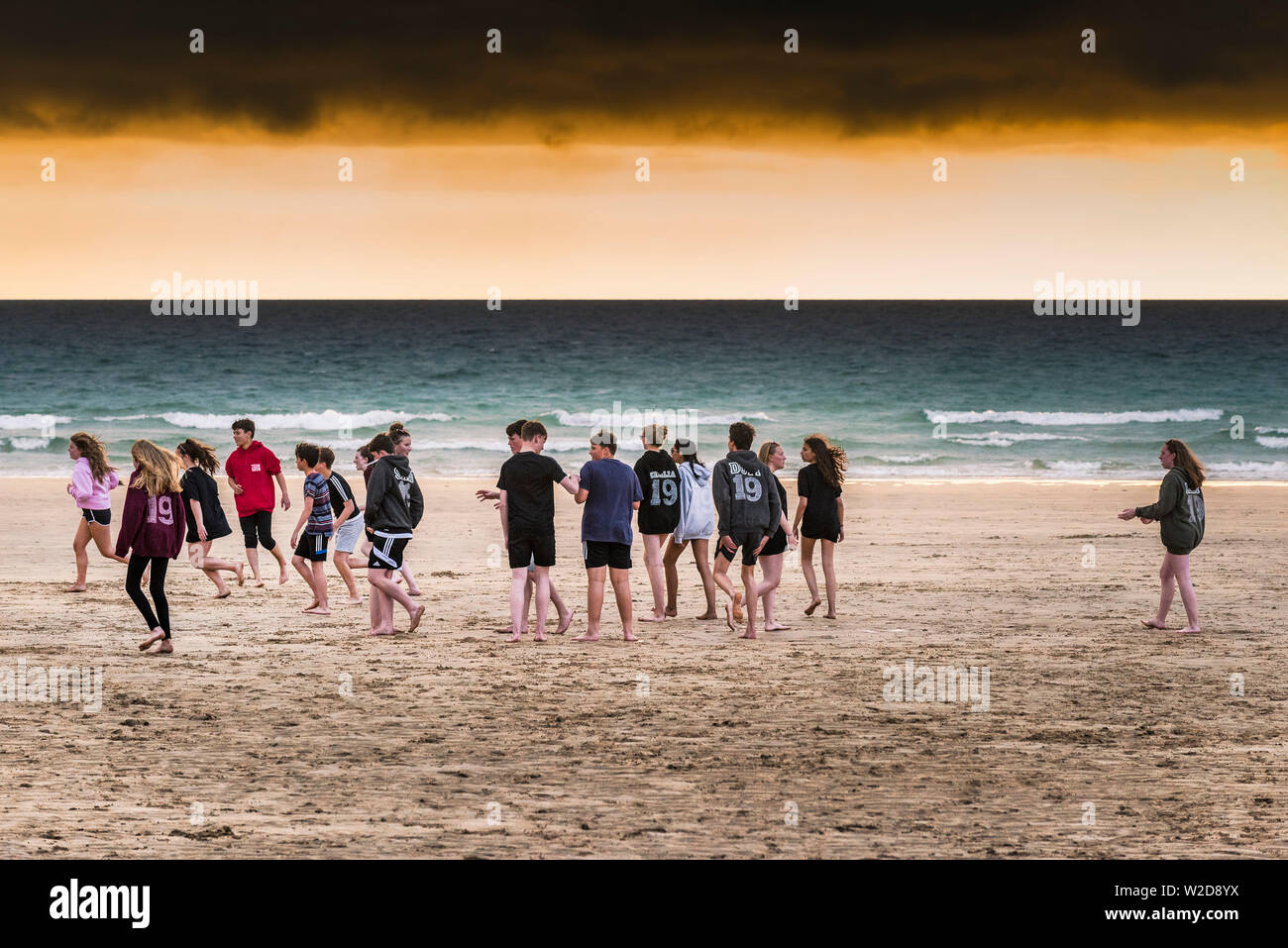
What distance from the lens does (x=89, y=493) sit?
41.3 feet

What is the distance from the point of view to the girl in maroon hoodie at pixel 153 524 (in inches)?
376

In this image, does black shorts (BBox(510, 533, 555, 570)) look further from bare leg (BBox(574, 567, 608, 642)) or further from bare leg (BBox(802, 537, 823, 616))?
bare leg (BBox(802, 537, 823, 616))

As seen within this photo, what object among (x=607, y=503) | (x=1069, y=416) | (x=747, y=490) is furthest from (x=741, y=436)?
(x=1069, y=416)

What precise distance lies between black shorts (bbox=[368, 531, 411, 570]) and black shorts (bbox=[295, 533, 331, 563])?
129 centimetres

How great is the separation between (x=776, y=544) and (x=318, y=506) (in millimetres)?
4361

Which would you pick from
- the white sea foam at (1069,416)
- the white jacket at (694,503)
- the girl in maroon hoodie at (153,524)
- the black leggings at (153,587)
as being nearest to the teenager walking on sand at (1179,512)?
the white jacket at (694,503)

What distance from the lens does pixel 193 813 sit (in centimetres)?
628

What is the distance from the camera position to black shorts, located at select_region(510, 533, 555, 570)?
1024cm

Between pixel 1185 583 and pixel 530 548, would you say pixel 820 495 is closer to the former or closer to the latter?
pixel 530 548

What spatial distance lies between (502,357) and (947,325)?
122 feet

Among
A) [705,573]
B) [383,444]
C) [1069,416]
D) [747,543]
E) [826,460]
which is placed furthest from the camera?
[1069,416]

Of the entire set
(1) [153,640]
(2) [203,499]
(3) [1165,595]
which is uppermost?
(2) [203,499]

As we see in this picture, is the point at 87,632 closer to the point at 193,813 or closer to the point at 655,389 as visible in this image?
the point at 193,813

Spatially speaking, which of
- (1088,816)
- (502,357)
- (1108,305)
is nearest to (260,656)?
(1088,816)
